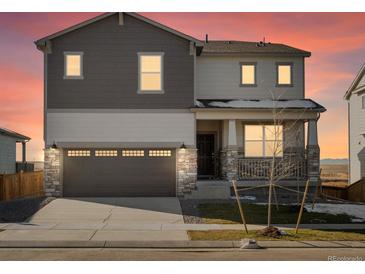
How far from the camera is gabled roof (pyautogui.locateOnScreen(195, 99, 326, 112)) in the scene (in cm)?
2581

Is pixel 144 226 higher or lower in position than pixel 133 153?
lower

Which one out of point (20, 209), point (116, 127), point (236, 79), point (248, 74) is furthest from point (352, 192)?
point (20, 209)

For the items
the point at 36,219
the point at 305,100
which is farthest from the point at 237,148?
the point at 36,219

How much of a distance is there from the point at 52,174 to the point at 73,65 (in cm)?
550

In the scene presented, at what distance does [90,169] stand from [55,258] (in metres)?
13.3

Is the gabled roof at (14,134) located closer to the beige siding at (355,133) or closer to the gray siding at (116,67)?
the gray siding at (116,67)

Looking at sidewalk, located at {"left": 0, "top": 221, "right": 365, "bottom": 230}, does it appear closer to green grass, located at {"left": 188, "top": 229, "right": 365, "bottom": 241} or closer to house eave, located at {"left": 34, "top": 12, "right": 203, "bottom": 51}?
green grass, located at {"left": 188, "top": 229, "right": 365, "bottom": 241}

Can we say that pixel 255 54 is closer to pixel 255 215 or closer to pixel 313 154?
pixel 313 154

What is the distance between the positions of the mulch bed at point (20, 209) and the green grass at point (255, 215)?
6886mm

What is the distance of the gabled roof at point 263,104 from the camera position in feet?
84.7

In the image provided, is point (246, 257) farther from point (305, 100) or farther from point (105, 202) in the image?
point (305, 100)

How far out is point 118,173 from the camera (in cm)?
2542

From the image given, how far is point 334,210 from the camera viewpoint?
21.5m

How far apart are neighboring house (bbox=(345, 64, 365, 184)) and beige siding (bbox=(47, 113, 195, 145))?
12.8 m
